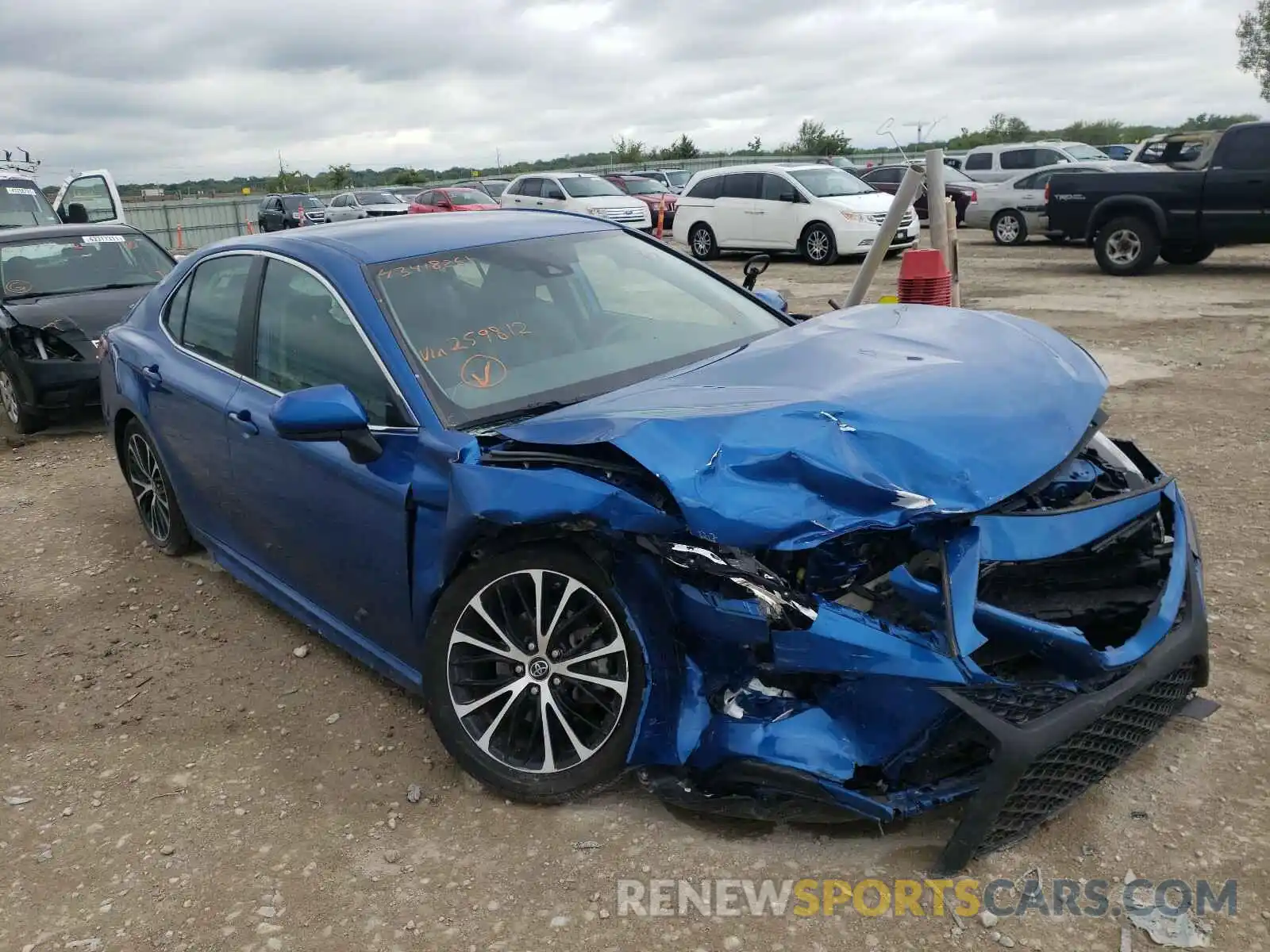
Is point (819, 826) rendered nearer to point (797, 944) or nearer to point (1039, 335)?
point (797, 944)

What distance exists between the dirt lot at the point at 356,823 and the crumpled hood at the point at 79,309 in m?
3.50

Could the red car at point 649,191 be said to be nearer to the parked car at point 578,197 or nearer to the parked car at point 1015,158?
the parked car at point 578,197

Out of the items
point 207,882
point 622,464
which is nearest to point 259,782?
point 207,882

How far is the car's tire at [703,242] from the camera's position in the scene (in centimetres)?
1869

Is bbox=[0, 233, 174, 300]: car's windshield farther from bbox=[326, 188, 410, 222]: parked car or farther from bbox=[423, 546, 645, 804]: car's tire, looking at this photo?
bbox=[326, 188, 410, 222]: parked car

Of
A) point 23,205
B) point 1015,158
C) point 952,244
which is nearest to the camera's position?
point 952,244

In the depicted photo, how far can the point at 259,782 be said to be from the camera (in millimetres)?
3232

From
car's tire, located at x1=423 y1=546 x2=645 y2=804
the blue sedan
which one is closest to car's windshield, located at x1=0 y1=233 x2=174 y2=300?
the blue sedan

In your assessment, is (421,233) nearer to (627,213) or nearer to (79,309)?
(79,309)

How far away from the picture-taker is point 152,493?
5.08m

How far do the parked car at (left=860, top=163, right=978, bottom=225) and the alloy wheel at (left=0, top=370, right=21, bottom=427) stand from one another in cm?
1453

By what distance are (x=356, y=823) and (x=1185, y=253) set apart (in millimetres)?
14112

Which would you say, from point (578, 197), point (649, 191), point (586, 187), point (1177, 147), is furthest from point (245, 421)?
point (649, 191)

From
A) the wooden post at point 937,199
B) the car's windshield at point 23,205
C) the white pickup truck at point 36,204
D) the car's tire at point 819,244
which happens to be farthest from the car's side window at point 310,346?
the car's tire at point 819,244
